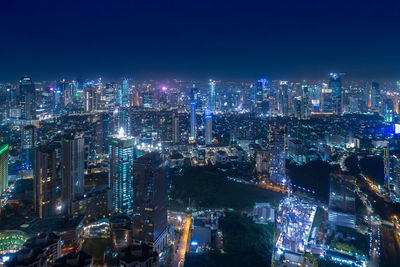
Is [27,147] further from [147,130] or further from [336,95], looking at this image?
[336,95]

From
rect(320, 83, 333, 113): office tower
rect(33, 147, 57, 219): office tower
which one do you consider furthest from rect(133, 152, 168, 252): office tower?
rect(320, 83, 333, 113): office tower

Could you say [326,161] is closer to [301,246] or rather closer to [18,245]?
[301,246]

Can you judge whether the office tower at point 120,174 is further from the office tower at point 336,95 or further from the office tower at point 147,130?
the office tower at point 336,95

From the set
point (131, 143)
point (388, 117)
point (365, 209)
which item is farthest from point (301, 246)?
point (388, 117)

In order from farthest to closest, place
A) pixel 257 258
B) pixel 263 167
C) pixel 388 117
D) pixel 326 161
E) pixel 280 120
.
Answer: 1. pixel 280 120
2. pixel 388 117
3. pixel 326 161
4. pixel 263 167
5. pixel 257 258

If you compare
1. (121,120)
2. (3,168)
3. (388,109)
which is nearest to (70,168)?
(3,168)
